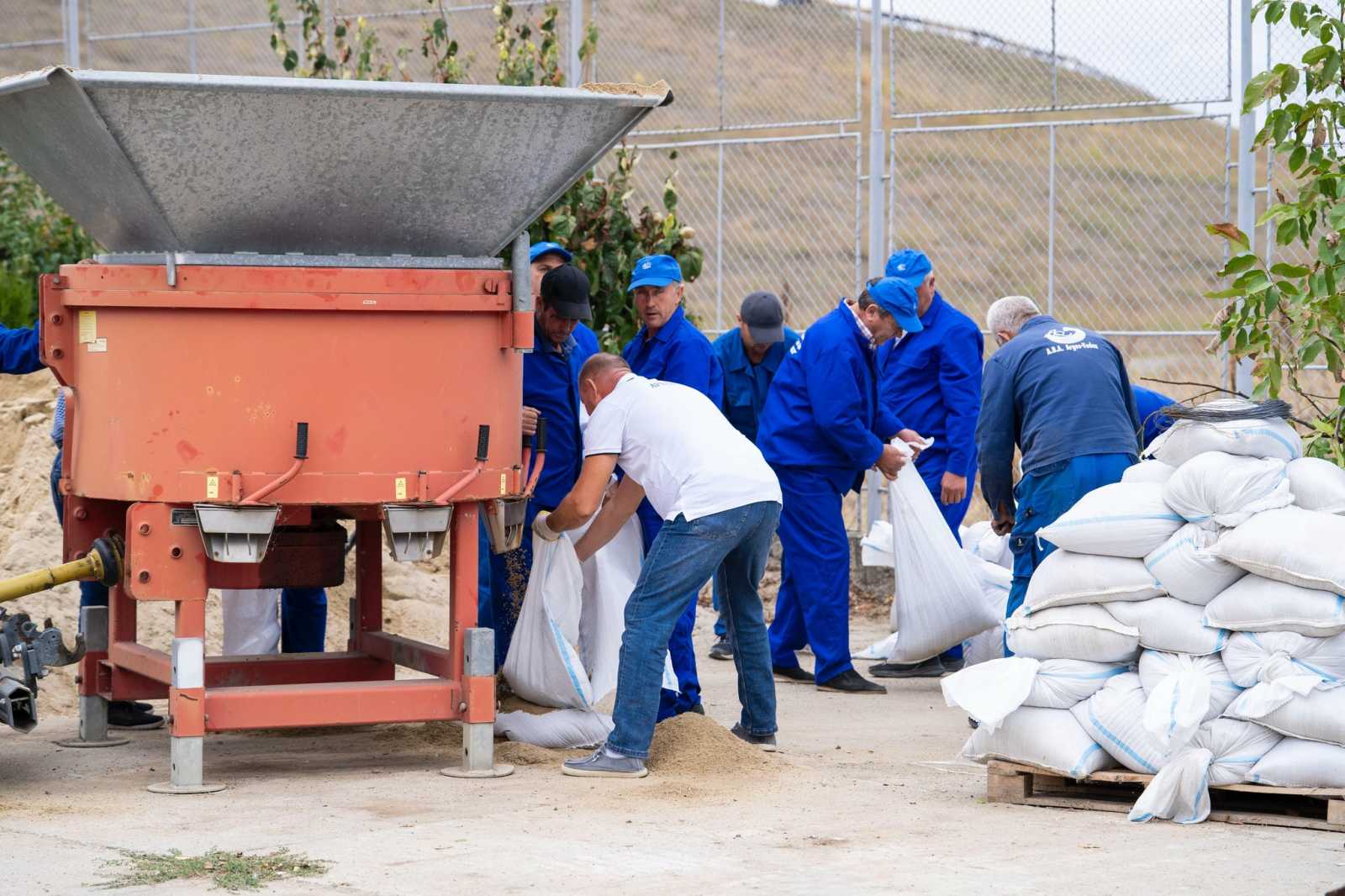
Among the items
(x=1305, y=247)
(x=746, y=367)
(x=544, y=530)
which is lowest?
(x=544, y=530)

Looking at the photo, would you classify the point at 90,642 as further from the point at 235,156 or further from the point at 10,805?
the point at 235,156

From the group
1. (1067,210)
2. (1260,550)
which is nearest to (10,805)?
(1260,550)

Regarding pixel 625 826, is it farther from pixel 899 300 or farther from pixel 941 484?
pixel 941 484

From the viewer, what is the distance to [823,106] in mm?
11961

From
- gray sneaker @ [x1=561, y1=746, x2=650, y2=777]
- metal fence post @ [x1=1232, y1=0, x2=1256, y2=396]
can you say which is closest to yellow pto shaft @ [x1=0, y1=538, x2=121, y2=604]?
gray sneaker @ [x1=561, y1=746, x2=650, y2=777]

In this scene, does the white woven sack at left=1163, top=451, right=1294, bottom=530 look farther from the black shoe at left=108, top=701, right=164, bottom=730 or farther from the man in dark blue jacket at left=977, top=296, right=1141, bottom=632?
the black shoe at left=108, top=701, right=164, bottom=730

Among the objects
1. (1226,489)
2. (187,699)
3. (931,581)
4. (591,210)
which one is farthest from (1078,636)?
(591,210)

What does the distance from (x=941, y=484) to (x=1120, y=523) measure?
297 cm

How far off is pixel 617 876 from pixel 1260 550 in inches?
80.4

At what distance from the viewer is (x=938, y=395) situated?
855cm

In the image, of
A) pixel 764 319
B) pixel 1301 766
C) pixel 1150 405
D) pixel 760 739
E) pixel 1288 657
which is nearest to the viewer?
pixel 1301 766

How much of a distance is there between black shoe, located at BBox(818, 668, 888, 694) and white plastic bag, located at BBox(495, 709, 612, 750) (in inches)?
67.7

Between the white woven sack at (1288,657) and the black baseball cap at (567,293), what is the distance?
2.52 metres

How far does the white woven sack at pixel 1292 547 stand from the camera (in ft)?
15.9
